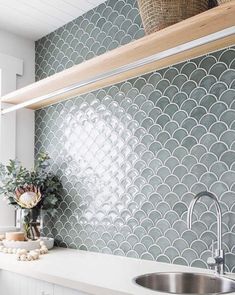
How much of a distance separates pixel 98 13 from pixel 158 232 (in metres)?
1.51

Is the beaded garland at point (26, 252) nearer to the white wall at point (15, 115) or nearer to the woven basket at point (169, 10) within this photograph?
the white wall at point (15, 115)

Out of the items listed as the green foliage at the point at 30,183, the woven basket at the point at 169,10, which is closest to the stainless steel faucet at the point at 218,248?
the woven basket at the point at 169,10

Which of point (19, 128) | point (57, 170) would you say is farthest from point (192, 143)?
point (19, 128)

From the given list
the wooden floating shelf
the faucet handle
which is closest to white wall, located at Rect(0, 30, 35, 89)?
the wooden floating shelf

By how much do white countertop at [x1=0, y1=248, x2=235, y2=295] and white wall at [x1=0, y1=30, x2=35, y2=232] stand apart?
74 centimetres

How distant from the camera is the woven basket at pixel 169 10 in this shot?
6.21 ft

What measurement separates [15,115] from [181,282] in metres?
1.79

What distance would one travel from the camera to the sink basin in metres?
1.85

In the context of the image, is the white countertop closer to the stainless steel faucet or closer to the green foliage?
the stainless steel faucet

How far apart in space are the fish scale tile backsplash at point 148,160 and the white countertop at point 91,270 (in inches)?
4.2

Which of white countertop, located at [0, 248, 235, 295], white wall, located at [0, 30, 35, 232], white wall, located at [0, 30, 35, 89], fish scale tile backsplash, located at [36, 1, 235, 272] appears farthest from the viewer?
white wall, located at [0, 30, 35, 89]

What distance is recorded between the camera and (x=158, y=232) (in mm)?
2178

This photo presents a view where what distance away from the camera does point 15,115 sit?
3.04m

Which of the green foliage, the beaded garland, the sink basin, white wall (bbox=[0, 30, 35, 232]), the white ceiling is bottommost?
the sink basin
